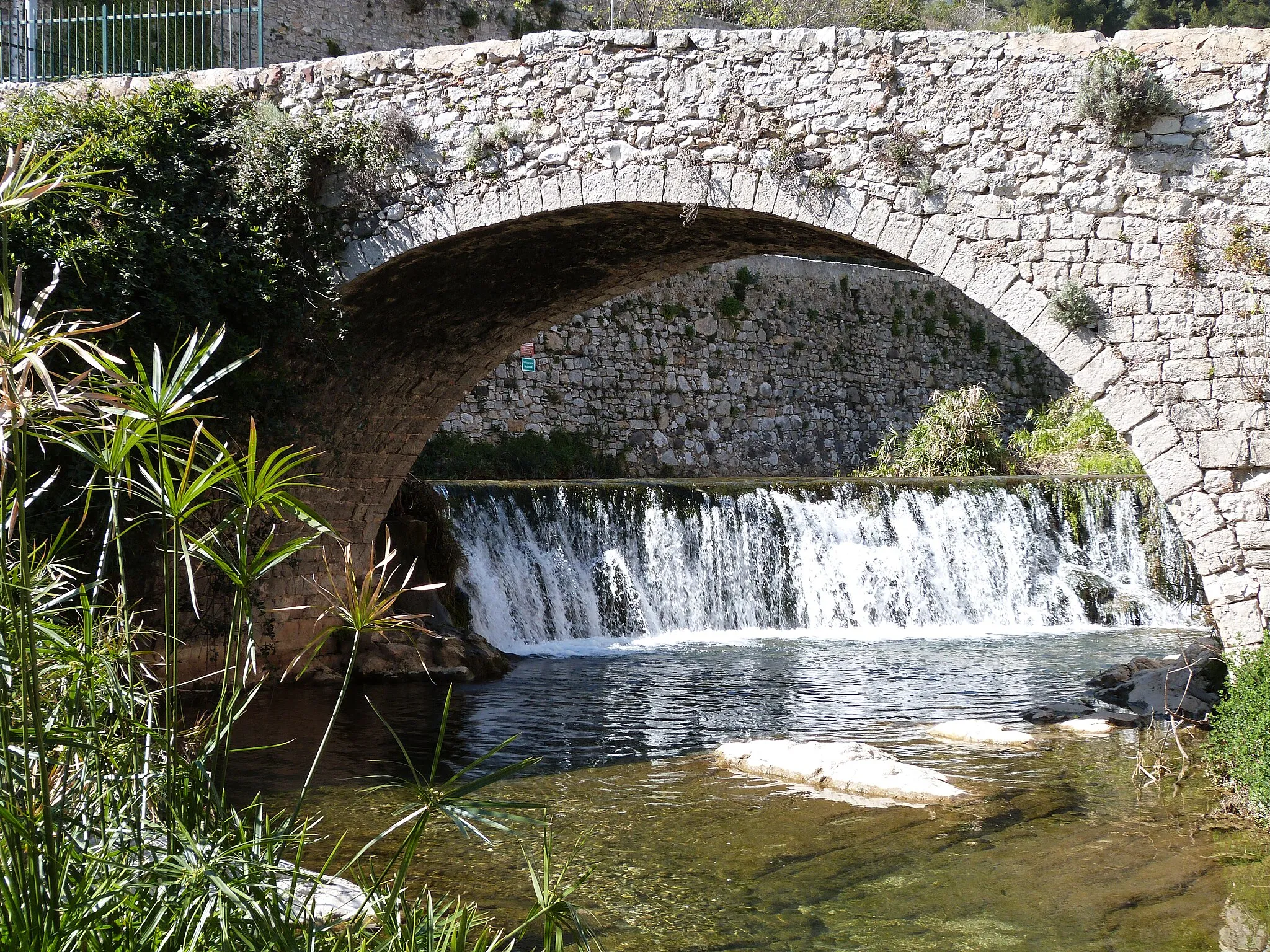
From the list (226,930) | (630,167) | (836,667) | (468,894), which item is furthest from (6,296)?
(836,667)

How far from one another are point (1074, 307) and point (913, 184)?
3.29 feet

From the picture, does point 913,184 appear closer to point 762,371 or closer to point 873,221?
point 873,221

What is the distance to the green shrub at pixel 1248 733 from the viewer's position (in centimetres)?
432

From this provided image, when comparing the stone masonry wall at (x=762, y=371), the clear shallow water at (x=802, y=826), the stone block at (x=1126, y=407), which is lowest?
the clear shallow water at (x=802, y=826)

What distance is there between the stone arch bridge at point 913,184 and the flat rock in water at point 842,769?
5.14 ft

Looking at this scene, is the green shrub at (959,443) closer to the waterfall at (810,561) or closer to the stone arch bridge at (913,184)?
the waterfall at (810,561)

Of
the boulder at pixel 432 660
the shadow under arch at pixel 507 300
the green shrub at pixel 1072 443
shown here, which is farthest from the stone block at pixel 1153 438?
the green shrub at pixel 1072 443

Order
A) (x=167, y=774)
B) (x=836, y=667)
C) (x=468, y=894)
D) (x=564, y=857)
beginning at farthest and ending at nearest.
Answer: (x=836, y=667) < (x=564, y=857) < (x=468, y=894) < (x=167, y=774)

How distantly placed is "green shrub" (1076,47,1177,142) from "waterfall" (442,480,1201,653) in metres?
6.22

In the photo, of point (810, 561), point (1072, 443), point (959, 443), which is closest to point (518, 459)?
point (810, 561)

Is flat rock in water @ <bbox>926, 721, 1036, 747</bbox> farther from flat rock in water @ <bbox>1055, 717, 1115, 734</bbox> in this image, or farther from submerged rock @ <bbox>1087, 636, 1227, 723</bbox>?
submerged rock @ <bbox>1087, 636, 1227, 723</bbox>

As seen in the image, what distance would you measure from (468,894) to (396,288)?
437cm

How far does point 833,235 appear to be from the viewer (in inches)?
257

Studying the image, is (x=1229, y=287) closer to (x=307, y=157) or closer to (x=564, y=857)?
(x=564, y=857)
